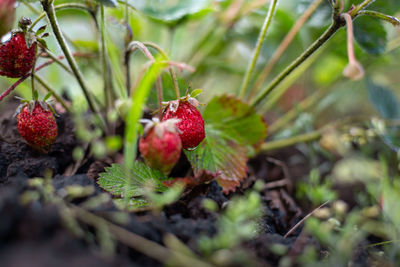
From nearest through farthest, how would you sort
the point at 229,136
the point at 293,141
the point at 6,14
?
the point at 6,14 < the point at 229,136 < the point at 293,141

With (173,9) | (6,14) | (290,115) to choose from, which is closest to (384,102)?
(290,115)

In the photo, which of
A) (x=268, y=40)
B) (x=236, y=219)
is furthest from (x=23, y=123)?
(x=268, y=40)

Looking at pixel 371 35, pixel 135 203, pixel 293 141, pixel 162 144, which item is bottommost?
pixel 293 141

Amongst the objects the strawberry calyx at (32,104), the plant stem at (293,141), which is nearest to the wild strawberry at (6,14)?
the strawberry calyx at (32,104)

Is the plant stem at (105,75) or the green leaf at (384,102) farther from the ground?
the plant stem at (105,75)

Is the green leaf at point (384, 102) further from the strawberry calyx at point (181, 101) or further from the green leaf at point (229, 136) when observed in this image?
the strawberry calyx at point (181, 101)

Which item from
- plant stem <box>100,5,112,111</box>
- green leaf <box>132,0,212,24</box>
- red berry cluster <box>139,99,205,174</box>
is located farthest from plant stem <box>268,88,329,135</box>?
red berry cluster <box>139,99,205,174</box>

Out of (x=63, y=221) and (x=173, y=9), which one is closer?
(x=63, y=221)

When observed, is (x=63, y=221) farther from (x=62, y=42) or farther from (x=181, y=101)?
(x=62, y=42)
